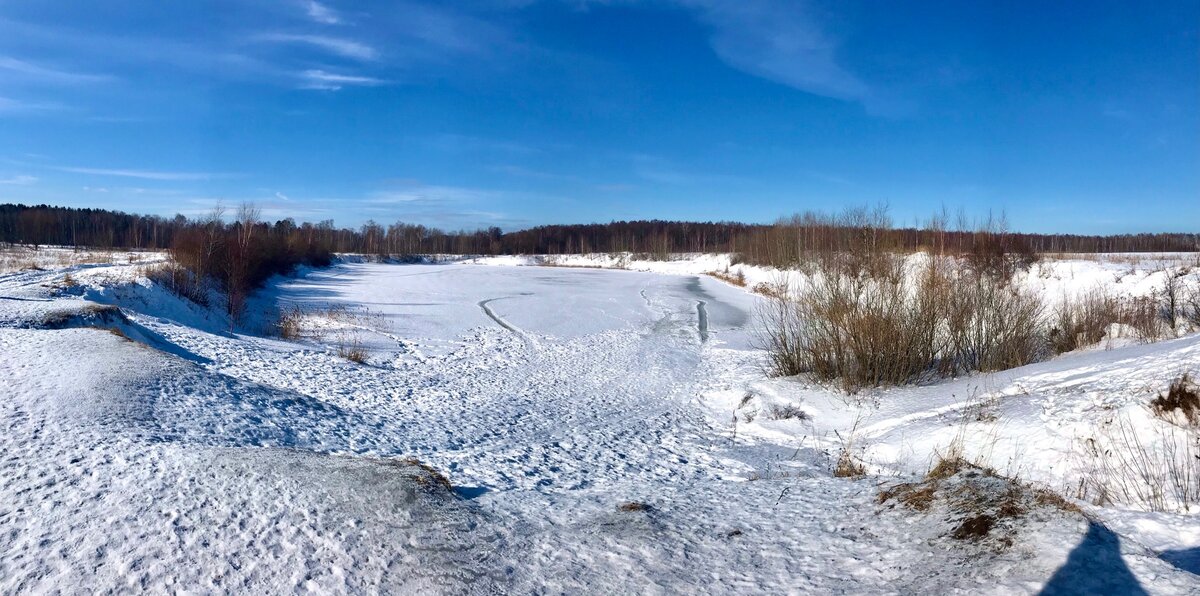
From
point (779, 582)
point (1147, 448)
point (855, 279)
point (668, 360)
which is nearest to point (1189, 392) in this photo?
point (1147, 448)

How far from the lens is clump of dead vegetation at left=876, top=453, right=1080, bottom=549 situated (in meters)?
4.30

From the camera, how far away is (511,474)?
22.7 ft

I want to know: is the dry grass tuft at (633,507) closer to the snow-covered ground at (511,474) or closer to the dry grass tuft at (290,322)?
the snow-covered ground at (511,474)

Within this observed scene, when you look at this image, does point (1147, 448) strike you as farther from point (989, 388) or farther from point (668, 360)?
point (668, 360)

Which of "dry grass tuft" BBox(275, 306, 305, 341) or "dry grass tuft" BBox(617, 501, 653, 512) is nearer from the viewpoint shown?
"dry grass tuft" BBox(617, 501, 653, 512)

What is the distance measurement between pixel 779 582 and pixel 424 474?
10.6 feet

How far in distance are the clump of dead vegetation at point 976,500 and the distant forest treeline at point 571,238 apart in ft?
21.3

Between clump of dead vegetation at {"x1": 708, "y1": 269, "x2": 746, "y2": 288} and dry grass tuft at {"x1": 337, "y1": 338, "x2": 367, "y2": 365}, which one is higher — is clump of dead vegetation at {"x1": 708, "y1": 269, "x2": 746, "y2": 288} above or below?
above

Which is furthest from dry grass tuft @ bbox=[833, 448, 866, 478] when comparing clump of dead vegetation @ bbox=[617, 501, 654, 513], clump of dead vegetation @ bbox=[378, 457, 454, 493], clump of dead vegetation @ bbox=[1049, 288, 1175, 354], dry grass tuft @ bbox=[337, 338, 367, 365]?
dry grass tuft @ bbox=[337, 338, 367, 365]

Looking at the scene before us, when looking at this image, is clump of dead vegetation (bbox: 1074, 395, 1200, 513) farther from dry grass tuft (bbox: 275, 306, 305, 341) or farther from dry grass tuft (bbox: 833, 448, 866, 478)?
dry grass tuft (bbox: 275, 306, 305, 341)

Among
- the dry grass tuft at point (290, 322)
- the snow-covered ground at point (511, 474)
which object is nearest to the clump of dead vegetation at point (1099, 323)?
the snow-covered ground at point (511, 474)

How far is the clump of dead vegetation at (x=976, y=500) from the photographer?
14.1 ft

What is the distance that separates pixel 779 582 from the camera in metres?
4.20

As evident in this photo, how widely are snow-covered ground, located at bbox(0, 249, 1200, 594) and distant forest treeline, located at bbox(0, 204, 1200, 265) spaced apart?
2.95 metres
